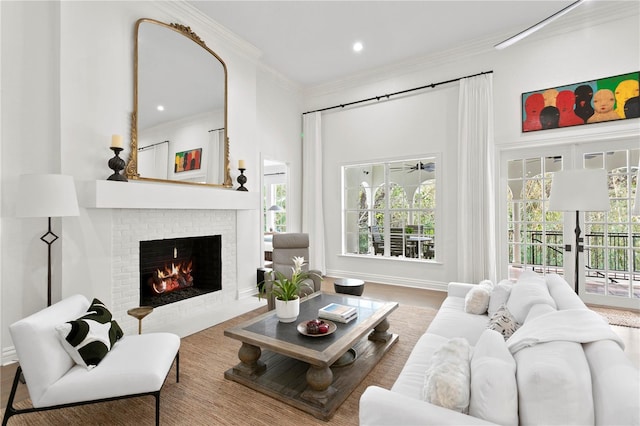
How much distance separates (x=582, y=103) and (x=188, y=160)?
500 centimetres

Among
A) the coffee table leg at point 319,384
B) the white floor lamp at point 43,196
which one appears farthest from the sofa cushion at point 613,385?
the white floor lamp at point 43,196

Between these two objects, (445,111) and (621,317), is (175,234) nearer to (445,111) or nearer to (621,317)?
(445,111)

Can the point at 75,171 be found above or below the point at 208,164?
below

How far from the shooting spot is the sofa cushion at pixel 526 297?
6.49ft

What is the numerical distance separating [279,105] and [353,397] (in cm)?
481

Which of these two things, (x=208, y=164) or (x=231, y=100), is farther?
(x=231, y=100)

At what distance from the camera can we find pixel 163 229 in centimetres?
352

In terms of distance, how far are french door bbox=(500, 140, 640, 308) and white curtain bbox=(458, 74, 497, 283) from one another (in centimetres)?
31

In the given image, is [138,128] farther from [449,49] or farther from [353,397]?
[449,49]

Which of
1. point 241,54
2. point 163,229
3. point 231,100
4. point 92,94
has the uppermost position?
point 241,54

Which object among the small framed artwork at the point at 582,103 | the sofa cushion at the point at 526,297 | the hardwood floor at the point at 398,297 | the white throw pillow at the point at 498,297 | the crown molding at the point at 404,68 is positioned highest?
the crown molding at the point at 404,68

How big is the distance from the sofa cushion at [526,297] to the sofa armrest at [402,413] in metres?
1.21

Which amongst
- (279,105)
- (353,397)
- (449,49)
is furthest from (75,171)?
(449,49)

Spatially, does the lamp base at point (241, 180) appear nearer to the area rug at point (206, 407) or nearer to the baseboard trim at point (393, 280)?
the area rug at point (206, 407)
